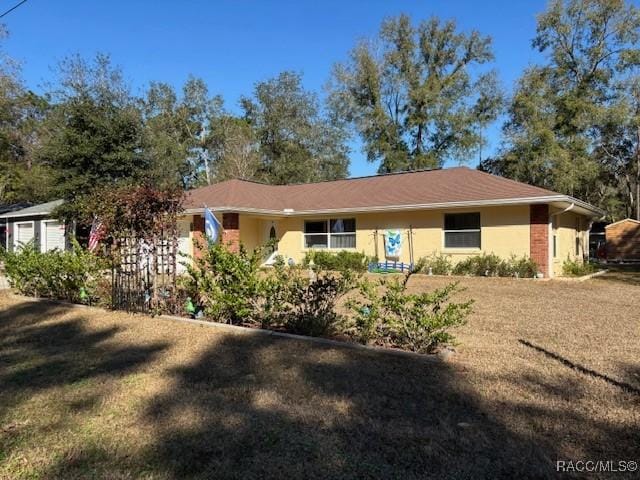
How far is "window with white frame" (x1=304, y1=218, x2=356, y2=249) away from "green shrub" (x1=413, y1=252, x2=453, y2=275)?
11.0 feet

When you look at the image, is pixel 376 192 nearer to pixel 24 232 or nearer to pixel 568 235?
pixel 568 235

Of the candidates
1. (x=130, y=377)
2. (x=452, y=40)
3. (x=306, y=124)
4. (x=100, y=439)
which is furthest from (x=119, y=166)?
(x=452, y=40)

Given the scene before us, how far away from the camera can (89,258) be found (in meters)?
9.25

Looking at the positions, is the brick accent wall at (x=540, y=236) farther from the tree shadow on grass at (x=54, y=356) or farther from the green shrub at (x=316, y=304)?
the tree shadow on grass at (x=54, y=356)

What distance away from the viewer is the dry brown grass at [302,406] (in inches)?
121

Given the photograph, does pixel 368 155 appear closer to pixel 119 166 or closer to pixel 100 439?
pixel 119 166

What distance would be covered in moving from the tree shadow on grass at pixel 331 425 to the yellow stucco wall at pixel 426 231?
11.5 m

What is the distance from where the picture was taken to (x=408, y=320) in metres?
5.78

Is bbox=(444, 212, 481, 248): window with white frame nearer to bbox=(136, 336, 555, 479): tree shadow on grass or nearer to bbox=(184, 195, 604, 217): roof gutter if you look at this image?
bbox=(184, 195, 604, 217): roof gutter

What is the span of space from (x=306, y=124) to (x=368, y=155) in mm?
6649

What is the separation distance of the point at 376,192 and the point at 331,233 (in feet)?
8.25

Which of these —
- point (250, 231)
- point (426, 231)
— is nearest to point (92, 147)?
point (250, 231)

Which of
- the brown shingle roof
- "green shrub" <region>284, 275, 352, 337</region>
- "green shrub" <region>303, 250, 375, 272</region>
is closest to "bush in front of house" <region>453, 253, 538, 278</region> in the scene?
the brown shingle roof

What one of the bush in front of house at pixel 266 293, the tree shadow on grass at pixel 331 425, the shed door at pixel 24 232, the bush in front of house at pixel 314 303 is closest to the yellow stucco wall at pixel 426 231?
the bush in front of house at pixel 314 303
